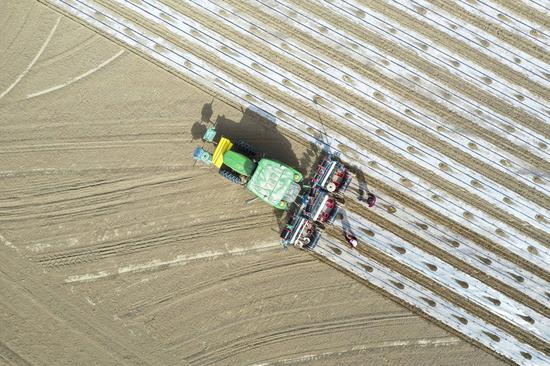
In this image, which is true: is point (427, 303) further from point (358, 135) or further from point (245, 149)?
point (245, 149)

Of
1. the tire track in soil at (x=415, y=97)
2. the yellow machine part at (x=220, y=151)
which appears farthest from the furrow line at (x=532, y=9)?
the yellow machine part at (x=220, y=151)

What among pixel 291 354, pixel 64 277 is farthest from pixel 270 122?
pixel 64 277

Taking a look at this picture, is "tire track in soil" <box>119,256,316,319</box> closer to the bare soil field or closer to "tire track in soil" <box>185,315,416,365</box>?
the bare soil field

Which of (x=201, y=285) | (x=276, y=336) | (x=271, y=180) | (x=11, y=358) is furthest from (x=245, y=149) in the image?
(x=11, y=358)

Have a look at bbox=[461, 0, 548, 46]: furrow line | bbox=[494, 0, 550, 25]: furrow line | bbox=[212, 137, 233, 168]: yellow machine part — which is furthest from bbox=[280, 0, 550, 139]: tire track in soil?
bbox=[212, 137, 233, 168]: yellow machine part

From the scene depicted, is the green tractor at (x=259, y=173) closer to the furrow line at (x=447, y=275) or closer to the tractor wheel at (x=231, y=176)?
the tractor wheel at (x=231, y=176)

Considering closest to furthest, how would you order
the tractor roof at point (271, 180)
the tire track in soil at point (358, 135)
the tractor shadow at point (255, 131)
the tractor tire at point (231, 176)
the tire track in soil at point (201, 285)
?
the tractor roof at point (271, 180)
the tractor tire at point (231, 176)
the tire track in soil at point (358, 135)
the tire track in soil at point (201, 285)
the tractor shadow at point (255, 131)
